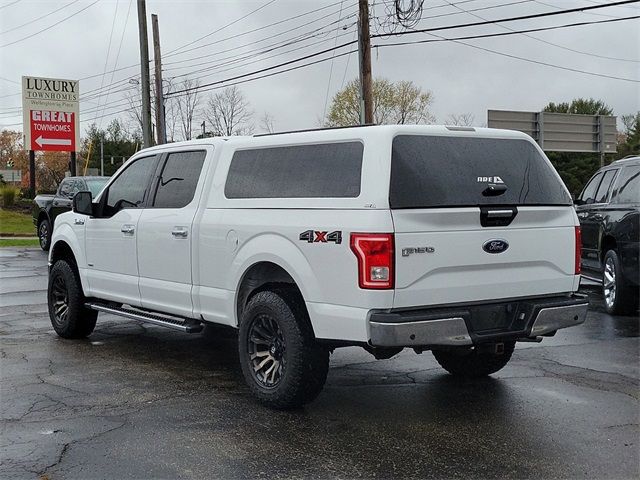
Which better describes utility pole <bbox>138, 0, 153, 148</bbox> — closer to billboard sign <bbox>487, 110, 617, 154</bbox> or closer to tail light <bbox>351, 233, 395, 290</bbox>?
billboard sign <bbox>487, 110, 617, 154</bbox>

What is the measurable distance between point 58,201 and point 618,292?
51.6ft

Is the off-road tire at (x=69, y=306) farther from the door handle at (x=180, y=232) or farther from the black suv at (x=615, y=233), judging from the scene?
the black suv at (x=615, y=233)

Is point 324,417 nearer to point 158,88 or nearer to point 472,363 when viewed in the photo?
point 472,363

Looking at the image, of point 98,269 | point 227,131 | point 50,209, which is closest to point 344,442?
point 98,269

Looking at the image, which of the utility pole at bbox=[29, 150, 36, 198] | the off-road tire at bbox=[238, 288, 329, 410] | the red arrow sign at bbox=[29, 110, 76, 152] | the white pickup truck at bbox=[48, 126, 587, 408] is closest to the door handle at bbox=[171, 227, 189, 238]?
the white pickup truck at bbox=[48, 126, 587, 408]

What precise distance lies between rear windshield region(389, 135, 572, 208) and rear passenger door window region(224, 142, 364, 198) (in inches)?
12.6

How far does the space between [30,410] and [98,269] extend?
8.04 ft

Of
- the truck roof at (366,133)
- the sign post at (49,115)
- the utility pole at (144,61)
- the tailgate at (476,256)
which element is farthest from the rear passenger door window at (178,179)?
the sign post at (49,115)

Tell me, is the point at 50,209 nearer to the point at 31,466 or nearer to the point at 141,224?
the point at 141,224

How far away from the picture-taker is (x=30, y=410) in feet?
19.0

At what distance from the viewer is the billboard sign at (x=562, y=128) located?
23.1 meters

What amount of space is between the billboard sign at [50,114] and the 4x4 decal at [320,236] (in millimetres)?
38123

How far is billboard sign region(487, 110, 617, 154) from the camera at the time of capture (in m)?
23.1

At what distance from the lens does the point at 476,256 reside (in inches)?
210
